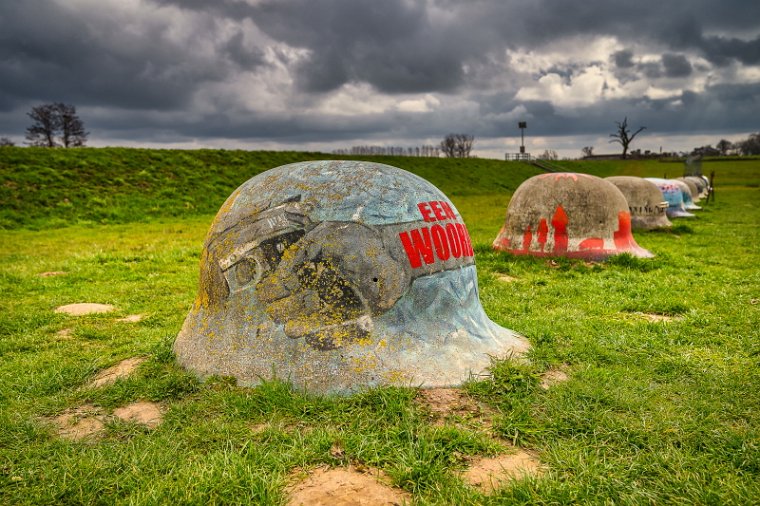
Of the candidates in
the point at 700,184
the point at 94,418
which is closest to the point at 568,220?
the point at 94,418

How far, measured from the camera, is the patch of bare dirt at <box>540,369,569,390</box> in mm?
4031

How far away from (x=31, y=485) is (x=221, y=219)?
91.5 inches

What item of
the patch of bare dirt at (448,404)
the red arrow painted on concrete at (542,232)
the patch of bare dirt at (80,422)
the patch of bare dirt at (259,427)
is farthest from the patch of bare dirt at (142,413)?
the red arrow painted on concrete at (542,232)

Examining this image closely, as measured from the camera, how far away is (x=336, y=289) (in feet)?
12.7

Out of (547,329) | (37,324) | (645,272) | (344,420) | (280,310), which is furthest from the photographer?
(645,272)

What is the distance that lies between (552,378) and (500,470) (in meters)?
1.45

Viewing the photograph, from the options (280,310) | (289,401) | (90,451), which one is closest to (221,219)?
(280,310)

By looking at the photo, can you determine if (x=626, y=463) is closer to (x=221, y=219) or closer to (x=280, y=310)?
(x=280, y=310)

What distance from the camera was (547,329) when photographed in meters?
5.41

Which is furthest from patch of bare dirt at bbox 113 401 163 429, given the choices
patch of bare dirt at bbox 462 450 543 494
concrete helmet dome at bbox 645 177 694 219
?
concrete helmet dome at bbox 645 177 694 219

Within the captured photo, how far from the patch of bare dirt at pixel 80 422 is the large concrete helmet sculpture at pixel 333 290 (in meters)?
0.77

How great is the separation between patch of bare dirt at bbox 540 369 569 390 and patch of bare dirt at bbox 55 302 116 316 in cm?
582

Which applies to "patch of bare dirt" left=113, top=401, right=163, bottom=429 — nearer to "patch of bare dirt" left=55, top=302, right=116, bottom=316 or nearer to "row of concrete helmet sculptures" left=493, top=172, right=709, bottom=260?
"patch of bare dirt" left=55, top=302, right=116, bottom=316

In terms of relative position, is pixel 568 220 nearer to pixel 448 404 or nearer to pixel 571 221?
pixel 571 221
